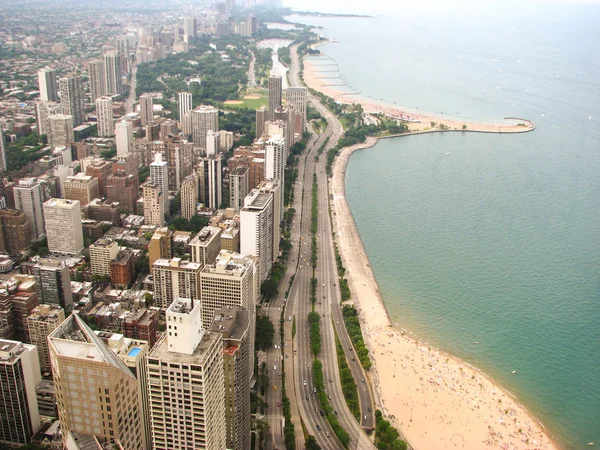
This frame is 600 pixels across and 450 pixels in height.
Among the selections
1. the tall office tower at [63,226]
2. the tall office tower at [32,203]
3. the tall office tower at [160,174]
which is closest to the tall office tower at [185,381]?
the tall office tower at [63,226]

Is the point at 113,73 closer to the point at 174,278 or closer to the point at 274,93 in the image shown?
the point at 274,93

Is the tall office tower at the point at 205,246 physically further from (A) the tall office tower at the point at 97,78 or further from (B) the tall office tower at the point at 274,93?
(A) the tall office tower at the point at 97,78

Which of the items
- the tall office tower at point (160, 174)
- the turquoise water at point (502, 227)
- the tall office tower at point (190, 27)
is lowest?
the turquoise water at point (502, 227)

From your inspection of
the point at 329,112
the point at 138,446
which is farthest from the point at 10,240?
the point at 329,112

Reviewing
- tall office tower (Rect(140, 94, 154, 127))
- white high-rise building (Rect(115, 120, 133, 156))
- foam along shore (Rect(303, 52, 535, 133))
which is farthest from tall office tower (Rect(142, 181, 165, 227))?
foam along shore (Rect(303, 52, 535, 133))

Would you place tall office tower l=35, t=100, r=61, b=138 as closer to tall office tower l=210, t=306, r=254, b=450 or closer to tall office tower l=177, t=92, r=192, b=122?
tall office tower l=177, t=92, r=192, b=122

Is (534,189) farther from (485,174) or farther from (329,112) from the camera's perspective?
(329,112)
